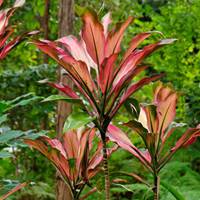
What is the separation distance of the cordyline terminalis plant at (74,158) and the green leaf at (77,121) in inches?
7.0

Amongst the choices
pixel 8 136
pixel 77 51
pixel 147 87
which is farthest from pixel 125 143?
pixel 147 87

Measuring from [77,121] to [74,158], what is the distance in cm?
28

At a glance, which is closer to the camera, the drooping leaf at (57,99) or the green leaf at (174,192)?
the drooping leaf at (57,99)

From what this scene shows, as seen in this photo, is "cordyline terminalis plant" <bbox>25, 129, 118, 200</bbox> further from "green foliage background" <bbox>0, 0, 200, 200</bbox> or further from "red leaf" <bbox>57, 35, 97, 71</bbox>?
"green foliage background" <bbox>0, 0, 200, 200</bbox>

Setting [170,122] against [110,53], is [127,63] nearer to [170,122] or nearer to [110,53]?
[110,53]

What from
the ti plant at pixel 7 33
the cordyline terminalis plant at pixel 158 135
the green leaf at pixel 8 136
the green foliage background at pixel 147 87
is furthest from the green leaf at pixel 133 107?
the green foliage background at pixel 147 87

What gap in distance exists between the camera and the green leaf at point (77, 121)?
1.23 metres

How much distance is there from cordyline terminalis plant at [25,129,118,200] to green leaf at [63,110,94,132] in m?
0.18

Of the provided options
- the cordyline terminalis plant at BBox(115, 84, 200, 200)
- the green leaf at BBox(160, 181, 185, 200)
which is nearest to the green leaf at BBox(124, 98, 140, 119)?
the cordyline terminalis plant at BBox(115, 84, 200, 200)

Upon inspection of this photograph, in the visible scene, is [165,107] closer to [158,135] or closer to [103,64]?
[158,135]

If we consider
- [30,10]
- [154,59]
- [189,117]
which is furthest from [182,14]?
[30,10]

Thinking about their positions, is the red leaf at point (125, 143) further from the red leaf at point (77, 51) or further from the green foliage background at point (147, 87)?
the green foliage background at point (147, 87)

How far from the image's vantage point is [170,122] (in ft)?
4.88

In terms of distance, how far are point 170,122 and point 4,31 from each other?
2.22 ft
